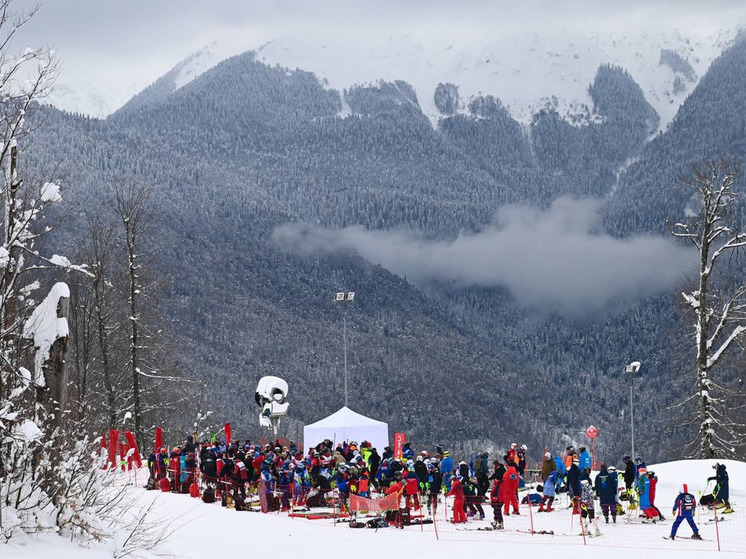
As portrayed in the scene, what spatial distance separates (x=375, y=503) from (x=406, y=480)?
946 millimetres

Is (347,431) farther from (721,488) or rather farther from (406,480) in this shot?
(721,488)

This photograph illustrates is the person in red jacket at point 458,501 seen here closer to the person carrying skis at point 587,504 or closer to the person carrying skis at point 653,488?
the person carrying skis at point 587,504

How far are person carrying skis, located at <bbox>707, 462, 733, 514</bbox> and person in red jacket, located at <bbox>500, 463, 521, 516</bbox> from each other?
469 centimetres

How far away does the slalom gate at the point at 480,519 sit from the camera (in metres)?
22.8

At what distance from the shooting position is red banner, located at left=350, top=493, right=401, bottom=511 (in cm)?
2505

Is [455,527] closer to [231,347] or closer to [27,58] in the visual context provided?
[27,58]

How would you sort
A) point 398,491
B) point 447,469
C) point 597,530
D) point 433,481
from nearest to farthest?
point 597,530 → point 398,491 → point 433,481 → point 447,469

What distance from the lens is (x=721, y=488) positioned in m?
25.7

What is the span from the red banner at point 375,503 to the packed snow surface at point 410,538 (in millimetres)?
605

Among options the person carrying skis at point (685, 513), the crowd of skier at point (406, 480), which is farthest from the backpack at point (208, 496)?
the person carrying skis at point (685, 513)

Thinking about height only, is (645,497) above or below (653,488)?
below

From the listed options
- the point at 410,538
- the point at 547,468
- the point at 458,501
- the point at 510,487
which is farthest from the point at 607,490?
the point at 410,538

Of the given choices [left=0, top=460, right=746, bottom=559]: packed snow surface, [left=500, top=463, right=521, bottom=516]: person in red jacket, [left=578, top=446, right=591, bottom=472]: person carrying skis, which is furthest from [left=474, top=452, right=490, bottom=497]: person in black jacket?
[left=578, top=446, right=591, bottom=472]: person carrying skis

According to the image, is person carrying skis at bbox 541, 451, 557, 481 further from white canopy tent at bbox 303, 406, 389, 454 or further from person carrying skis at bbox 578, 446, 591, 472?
white canopy tent at bbox 303, 406, 389, 454
